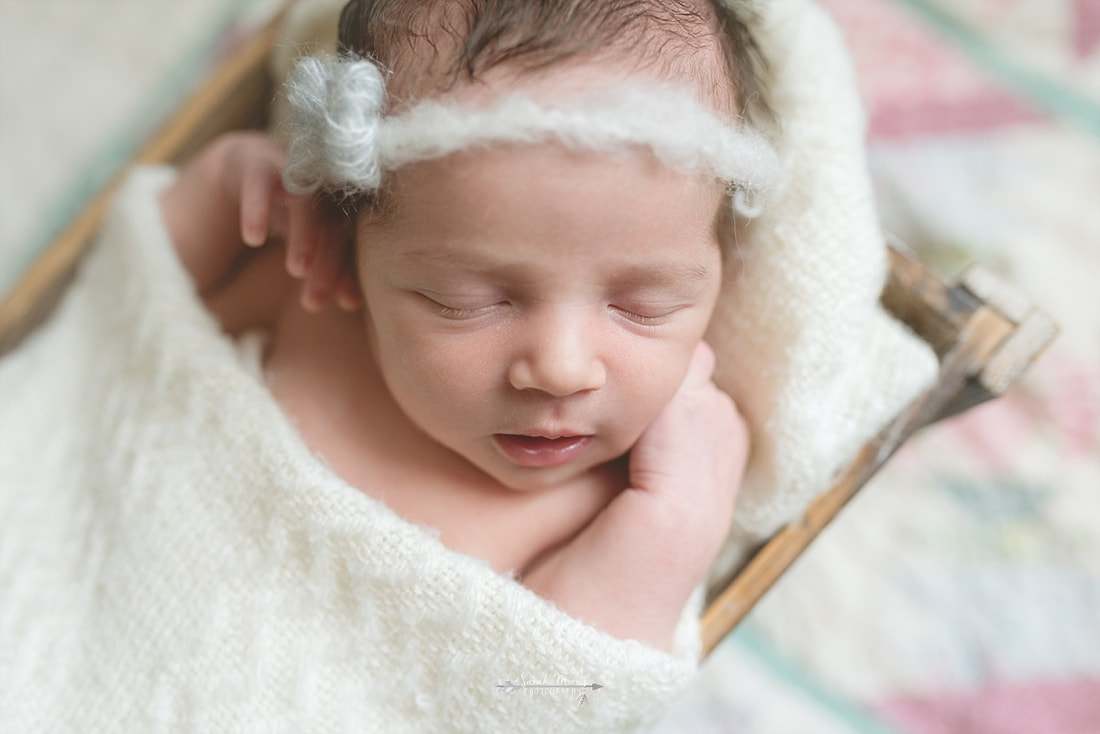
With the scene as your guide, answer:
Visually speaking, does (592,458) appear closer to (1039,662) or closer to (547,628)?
(547,628)

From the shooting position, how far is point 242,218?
915mm

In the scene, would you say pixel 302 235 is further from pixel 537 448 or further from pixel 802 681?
pixel 802 681

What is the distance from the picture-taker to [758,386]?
0.92m

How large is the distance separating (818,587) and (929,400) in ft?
1.81

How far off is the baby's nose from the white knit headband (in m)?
0.14

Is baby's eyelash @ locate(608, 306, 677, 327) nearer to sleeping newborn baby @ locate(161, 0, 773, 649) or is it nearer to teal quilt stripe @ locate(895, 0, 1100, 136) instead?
sleeping newborn baby @ locate(161, 0, 773, 649)

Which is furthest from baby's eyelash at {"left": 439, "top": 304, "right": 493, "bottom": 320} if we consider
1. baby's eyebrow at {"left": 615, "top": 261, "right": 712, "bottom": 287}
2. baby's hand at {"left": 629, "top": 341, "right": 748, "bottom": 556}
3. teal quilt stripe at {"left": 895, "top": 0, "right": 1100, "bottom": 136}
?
teal quilt stripe at {"left": 895, "top": 0, "right": 1100, "bottom": 136}

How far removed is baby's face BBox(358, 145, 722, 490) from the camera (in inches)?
26.2

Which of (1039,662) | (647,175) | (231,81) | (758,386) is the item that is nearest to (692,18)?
(647,175)

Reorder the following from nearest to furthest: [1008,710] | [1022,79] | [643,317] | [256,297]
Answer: [643,317]
[256,297]
[1008,710]
[1022,79]

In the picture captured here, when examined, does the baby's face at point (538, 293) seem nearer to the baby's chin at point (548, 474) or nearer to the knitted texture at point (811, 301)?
the baby's chin at point (548, 474)

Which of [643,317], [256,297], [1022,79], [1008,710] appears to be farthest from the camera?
[1022,79]

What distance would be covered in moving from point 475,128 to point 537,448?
0.28 meters

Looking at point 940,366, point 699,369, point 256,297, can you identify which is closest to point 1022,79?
point 940,366
